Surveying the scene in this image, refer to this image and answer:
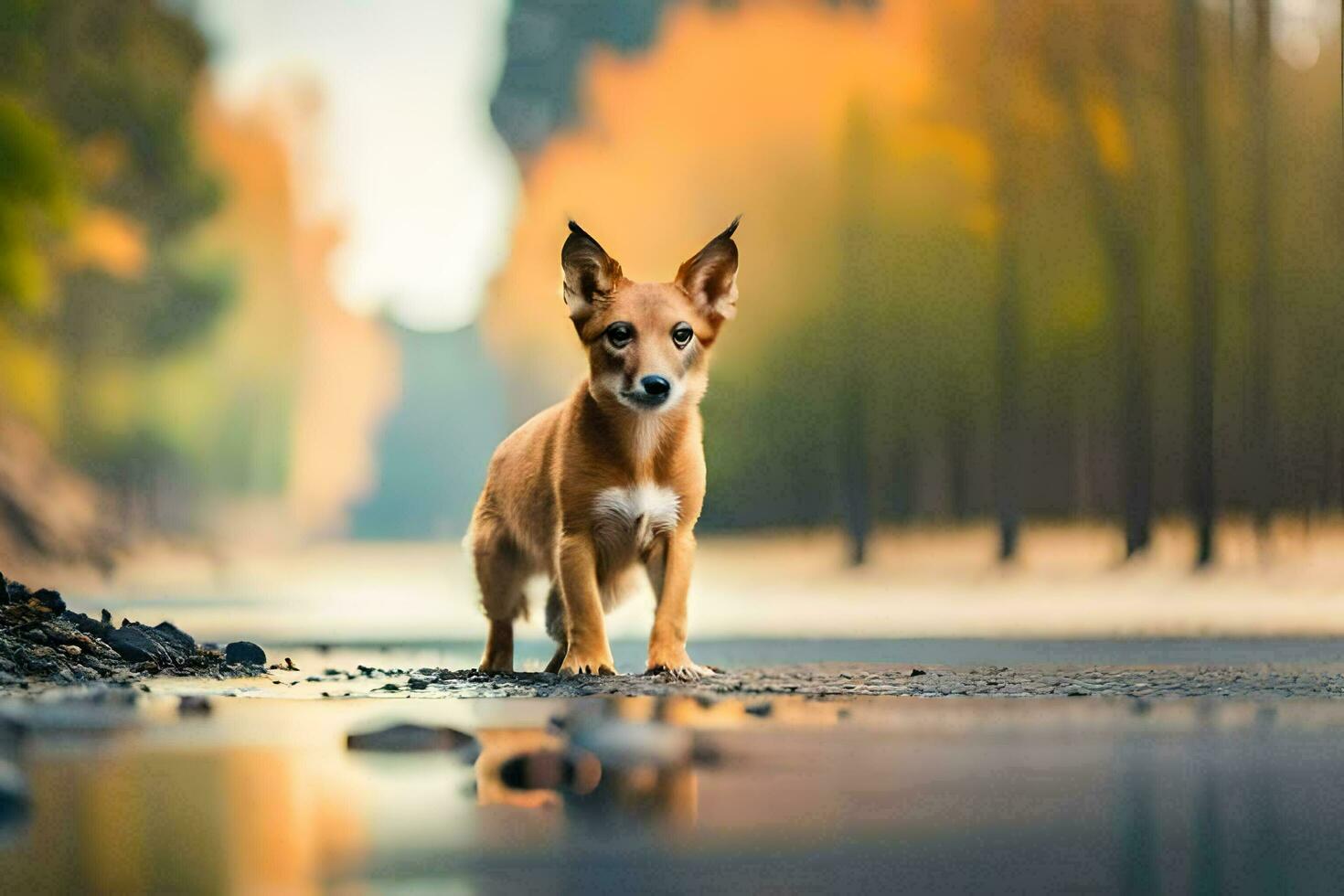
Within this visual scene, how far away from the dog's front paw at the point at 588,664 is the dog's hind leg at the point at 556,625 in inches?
23.4

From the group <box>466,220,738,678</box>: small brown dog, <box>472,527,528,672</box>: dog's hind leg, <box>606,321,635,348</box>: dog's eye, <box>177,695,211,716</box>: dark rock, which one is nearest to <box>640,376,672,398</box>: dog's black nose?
<box>466,220,738,678</box>: small brown dog

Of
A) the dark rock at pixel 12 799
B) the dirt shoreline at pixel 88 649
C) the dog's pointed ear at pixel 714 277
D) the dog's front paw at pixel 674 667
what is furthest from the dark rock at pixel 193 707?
the dog's pointed ear at pixel 714 277

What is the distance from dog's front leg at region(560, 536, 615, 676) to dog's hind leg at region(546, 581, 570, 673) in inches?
22.7

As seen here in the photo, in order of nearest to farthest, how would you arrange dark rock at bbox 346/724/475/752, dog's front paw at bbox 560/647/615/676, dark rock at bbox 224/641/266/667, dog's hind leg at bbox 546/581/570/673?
dark rock at bbox 346/724/475/752 → dog's front paw at bbox 560/647/615/676 → dog's hind leg at bbox 546/581/570/673 → dark rock at bbox 224/641/266/667

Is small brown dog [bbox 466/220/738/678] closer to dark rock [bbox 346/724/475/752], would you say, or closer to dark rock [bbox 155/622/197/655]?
dark rock [bbox 346/724/475/752]

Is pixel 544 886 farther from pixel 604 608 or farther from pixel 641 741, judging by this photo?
pixel 604 608

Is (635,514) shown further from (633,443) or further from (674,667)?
(674,667)

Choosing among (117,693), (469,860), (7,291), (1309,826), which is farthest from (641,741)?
(7,291)

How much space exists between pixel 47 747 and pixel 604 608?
2.07m

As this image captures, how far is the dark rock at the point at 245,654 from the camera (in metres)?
6.99

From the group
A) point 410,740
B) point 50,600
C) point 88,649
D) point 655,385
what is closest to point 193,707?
point 410,740

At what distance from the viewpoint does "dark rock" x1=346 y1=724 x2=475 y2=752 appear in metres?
4.37

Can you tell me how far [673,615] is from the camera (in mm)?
5598

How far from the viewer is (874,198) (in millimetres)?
11758
